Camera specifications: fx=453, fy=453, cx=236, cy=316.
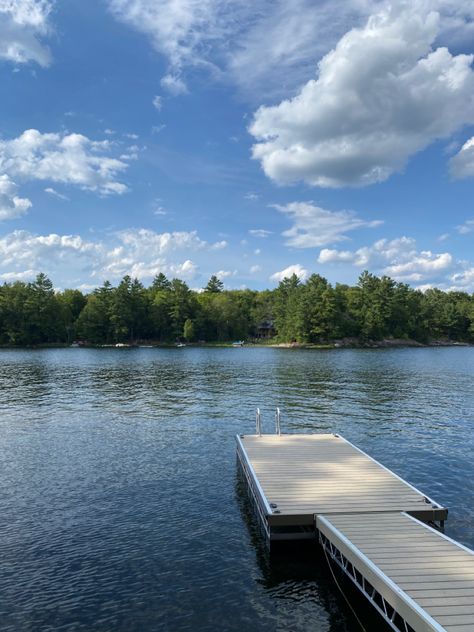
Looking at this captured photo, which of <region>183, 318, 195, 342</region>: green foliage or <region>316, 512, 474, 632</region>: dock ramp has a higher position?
<region>183, 318, 195, 342</region>: green foliage

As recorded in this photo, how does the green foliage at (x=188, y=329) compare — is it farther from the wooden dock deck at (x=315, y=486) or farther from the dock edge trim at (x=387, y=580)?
the dock edge trim at (x=387, y=580)

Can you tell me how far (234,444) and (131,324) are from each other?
135 m

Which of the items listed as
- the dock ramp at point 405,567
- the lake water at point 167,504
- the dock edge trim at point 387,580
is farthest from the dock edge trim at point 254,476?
the dock edge trim at point 387,580

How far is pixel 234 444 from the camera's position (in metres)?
23.4

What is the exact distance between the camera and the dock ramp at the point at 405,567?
742 centimetres

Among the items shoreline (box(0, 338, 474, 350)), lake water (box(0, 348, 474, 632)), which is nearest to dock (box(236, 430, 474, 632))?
lake water (box(0, 348, 474, 632))

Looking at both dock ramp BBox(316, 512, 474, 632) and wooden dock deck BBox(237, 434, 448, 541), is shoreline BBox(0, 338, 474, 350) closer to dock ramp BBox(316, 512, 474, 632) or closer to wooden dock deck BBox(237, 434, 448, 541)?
wooden dock deck BBox(237, 434, 448, 541)

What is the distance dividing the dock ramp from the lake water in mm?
1022

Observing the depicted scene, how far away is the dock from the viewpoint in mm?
7840

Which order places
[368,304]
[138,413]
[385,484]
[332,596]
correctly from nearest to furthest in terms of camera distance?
[332,596] → [385,484] → [138,413] → [368,304]

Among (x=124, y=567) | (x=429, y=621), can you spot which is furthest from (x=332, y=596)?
(x=124, y=567)

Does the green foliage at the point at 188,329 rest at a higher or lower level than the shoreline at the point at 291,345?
higher

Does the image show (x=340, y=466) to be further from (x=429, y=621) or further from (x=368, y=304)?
(x=368, y=304)

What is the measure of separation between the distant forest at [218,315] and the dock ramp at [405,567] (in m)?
125
